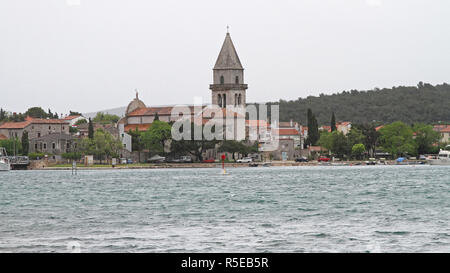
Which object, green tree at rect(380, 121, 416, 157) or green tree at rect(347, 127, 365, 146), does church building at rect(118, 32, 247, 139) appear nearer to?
green tree at rect(347, 127, 365, 146)

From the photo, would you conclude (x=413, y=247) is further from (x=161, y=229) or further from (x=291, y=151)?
(x=291, y=151)

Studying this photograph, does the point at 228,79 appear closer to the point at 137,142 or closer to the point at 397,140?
the point at 137,142

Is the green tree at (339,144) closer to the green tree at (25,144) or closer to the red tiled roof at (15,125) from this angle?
the green tree at (25,144)

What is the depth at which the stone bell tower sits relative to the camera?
395 ft

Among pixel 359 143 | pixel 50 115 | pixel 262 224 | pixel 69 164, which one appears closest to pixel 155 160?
pixel 69 164

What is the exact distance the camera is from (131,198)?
118ft

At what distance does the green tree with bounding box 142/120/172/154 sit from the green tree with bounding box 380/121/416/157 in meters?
34.6

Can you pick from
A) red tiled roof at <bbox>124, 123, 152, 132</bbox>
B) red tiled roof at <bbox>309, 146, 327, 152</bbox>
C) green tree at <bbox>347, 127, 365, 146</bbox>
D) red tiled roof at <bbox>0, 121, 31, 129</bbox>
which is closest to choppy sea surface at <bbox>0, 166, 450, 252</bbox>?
green tree at <bbox>347, 127, 365, 146</bbox>

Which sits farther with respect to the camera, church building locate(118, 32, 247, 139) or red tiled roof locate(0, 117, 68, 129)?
church building locate(118, 32, 247, 139)

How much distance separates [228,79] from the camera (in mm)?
120750

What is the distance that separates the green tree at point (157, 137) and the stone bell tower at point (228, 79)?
19.4 m

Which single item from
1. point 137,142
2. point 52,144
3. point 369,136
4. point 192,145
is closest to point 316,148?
point 369,136

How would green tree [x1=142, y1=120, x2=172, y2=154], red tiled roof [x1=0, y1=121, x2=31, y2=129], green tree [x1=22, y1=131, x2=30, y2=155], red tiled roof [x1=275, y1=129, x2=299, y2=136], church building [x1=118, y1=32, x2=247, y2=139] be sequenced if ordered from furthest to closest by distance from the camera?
red tiled roof [x1=275, y1=129, x2=299, y2=136]
church building [x1=118, y1=32, x2=247, y2=139]
red tiled roof [x1=0, y1=121, x2=31, y2=129]
green tree [x1=22, y1=131, x2=30, y2=155]
green tree [x1=142, y1=120, x2=172, y2=154]

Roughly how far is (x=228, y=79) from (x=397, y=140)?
2955 cm
